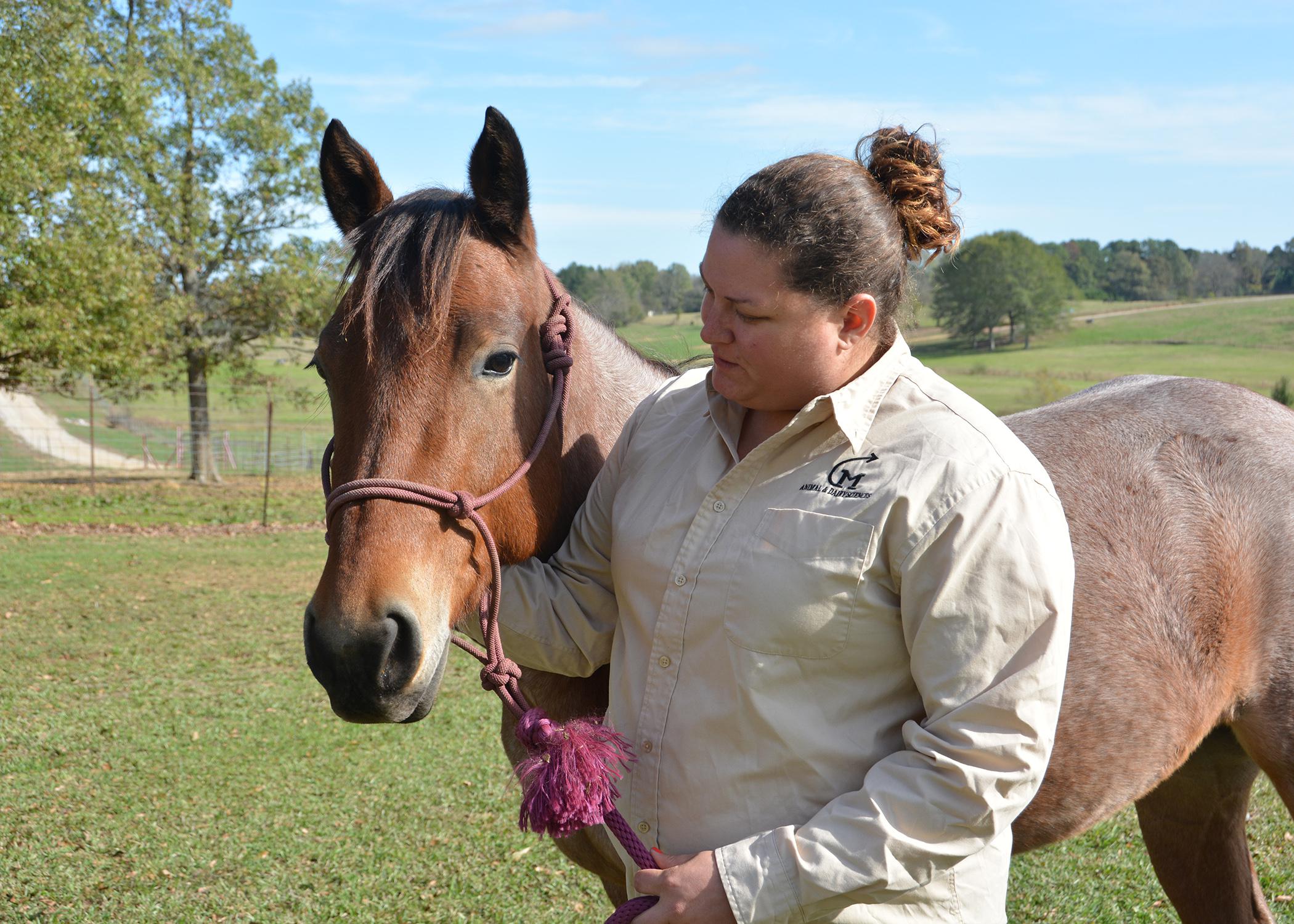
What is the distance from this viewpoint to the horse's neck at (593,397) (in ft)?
6.94

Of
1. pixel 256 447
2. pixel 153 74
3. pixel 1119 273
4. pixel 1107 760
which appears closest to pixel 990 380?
pixel 256 447

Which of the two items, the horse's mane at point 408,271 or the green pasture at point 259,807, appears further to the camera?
the green pasture at point 259,807

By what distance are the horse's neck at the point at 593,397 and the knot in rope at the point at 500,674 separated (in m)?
0.35

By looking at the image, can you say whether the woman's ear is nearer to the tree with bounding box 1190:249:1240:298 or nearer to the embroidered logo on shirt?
the embroidered logo on shirt

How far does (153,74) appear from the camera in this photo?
20172 mm

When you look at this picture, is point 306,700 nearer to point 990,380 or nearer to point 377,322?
point 377,322

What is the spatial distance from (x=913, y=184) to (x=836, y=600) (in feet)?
2.49

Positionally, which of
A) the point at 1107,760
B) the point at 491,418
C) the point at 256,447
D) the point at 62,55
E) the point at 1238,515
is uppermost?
the point at 62,55

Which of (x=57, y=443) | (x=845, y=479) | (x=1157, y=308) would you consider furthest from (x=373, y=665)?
(x=1157, y=308)

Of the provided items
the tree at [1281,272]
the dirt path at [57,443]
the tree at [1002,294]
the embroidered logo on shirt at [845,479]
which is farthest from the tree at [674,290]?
the tree at [1281,272]

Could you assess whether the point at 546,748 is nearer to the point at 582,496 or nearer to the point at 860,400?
the point at 582,496

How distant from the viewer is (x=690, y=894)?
1462mm

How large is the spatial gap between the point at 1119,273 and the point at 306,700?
7987cm

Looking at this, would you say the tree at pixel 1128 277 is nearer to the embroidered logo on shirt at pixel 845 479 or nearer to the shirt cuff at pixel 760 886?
the embroidered logo on shirt at pixel 845 479
